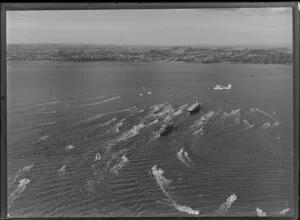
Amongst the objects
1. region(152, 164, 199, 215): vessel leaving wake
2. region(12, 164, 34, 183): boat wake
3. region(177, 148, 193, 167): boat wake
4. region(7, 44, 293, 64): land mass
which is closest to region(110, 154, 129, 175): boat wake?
region(152, 164, 199, 215): vessel leaving wake

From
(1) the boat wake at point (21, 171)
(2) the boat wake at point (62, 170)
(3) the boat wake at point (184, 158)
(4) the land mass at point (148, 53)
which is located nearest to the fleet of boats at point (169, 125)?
(3) the boat wake at point (184, 158)

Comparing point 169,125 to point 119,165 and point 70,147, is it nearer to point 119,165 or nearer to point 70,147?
point 119,165

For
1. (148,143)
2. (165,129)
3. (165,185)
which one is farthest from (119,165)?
(165,129)

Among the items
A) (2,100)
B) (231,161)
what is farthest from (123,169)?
(2,100)

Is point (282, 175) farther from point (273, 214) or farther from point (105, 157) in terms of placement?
point (105, 157)

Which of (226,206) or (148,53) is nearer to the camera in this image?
(226,206)

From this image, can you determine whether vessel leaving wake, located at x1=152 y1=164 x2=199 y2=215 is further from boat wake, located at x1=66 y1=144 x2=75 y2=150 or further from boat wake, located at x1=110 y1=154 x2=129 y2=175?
boat wake, located at x1=66 y1=144 x2=75 y2=150
